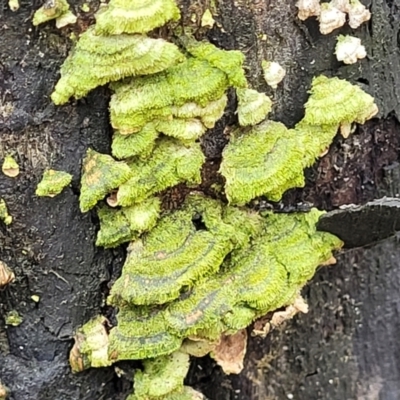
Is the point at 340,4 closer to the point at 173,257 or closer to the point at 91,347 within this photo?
the point at 173,257

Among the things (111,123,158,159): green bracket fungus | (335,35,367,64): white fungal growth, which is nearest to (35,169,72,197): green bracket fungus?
(111,123,158,159): green bracket fungus

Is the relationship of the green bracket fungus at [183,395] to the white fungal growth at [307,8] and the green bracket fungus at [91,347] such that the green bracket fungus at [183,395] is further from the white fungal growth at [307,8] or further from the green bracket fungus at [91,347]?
the white fungal growth at [307,8]

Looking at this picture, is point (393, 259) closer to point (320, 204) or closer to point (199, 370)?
point (320, 204)

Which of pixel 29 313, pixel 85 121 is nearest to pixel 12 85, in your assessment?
pixel 85 121

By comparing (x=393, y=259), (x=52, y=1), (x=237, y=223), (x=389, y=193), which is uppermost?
(x=52, y=1)

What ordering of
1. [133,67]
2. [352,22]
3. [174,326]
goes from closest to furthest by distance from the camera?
[133,67]
[174,326]
[352,22]

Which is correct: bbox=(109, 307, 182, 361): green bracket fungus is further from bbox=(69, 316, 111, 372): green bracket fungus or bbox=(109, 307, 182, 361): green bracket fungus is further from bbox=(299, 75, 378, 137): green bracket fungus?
bbox=(299, 75, 378, 137): green bracket fungus
